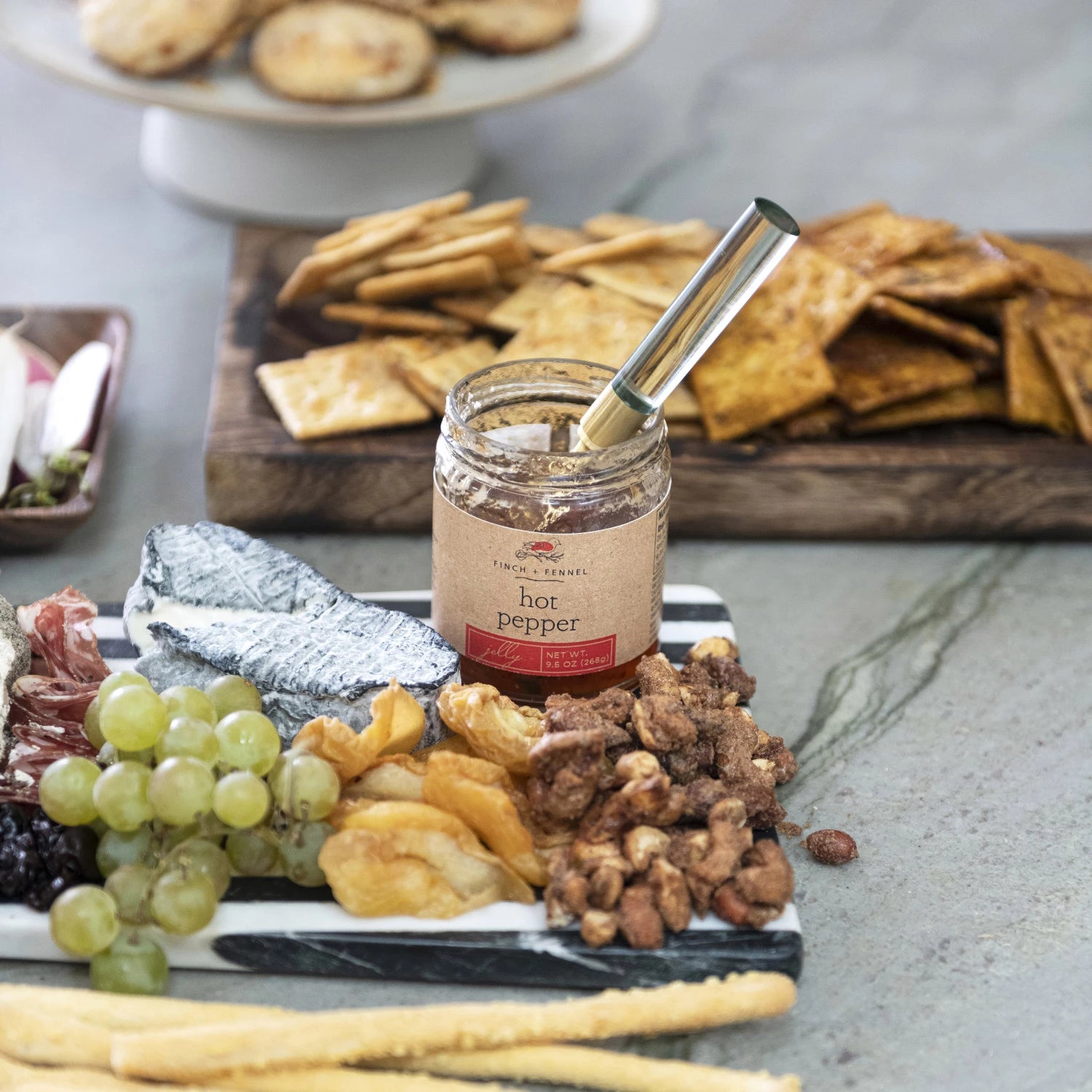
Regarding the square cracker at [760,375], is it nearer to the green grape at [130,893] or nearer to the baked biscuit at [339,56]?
the baked biscuit at [339,56]

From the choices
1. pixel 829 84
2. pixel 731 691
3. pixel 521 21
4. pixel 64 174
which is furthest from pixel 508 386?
pixel 829 84

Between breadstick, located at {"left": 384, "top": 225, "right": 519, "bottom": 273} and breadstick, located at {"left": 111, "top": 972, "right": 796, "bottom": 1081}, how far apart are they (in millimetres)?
783

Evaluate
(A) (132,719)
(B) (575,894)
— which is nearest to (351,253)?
(A) (132,719)

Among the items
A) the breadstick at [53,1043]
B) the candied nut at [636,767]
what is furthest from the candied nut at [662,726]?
the breadstick at [53,1043]

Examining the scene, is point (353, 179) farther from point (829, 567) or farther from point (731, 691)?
point (731, 691)

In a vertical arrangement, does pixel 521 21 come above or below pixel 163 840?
above

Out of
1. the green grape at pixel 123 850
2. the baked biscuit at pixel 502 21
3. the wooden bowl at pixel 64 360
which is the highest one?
the baked biscuit at pixel 502 21

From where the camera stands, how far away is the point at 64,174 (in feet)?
6.86

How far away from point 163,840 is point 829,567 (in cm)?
73

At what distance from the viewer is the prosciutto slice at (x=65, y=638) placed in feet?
3.39

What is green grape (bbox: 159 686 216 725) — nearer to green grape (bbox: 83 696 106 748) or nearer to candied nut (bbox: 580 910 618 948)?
green grape (bbox: 83 696 106 748)

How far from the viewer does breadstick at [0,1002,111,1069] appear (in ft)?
2.52

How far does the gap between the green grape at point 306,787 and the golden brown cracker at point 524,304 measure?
25.7 inches

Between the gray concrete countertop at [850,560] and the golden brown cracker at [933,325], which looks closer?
the gray concrete countertop at [850,560]
